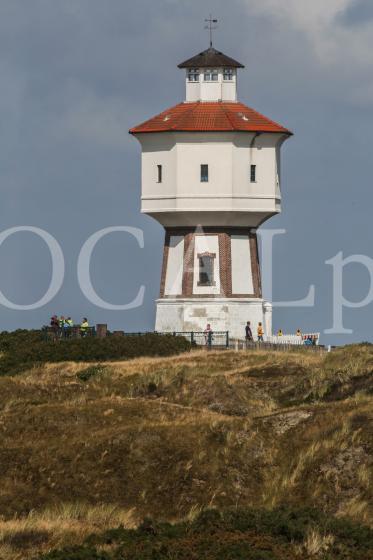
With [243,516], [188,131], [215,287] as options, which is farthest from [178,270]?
[243,516]

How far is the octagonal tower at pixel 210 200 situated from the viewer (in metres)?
77.6

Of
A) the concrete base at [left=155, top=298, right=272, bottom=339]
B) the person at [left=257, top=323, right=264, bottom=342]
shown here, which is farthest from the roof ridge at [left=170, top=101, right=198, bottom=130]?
the person at [left=257, top=323, right=264, bottom=342]

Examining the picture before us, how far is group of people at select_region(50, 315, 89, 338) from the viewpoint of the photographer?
74.1 m

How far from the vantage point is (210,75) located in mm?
79688

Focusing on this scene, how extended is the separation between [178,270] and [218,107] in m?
8.27

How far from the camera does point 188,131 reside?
7750 centimetres

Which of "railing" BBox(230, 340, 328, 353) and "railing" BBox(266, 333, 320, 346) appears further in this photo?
"railing" BBox(266, 333, 320, 346)

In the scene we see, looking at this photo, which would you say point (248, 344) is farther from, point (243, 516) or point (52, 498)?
point (243, 516)

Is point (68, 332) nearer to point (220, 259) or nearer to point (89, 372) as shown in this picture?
point (220, 259)

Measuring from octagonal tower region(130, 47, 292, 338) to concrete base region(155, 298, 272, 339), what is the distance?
5 centimetres

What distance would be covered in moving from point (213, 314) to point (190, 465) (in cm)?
3496

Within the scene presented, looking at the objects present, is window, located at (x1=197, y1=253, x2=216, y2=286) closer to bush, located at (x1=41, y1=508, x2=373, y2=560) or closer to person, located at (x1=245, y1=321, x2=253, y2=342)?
person, located at (x1=245, y1=321, x2=253, y2=342)

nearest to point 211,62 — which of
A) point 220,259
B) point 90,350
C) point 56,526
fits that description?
point 220,259

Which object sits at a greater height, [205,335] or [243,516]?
[205,335]
